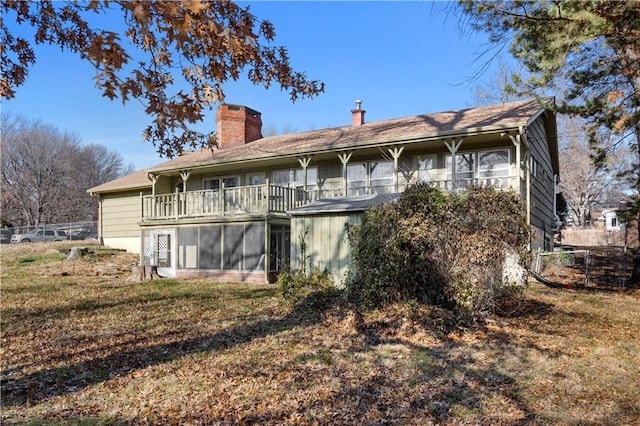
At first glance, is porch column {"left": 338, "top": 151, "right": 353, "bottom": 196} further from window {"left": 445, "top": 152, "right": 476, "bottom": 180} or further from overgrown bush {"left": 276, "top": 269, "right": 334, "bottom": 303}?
overgrown bush {"left": 276, "top": 269, "right": 334, "bottom": 303}

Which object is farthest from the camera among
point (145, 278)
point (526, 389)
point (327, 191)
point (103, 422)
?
point (327, 191)

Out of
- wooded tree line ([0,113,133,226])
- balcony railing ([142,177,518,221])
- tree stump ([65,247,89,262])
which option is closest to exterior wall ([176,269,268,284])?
balcony railing ([142,177,518,221])

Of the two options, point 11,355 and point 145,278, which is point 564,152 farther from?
point 11,355

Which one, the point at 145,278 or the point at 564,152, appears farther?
the point at 564,152

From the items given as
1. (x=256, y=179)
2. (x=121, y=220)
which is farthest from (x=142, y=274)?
(x=121, y=220)

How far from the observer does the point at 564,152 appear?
39188 mm

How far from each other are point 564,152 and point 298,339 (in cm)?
3887

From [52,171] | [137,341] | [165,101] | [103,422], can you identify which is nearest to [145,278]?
[137,341]

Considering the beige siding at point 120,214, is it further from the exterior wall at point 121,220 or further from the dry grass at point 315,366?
the dry grass at point 315,366

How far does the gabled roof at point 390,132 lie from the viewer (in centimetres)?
1430

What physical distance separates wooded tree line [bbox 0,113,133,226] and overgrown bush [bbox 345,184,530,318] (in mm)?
44723

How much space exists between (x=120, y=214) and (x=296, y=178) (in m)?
12.4

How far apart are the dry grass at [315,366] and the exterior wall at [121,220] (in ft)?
48.5

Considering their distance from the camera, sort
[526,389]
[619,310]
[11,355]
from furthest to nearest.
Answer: [619,310] < [11,355] < [526,389]
